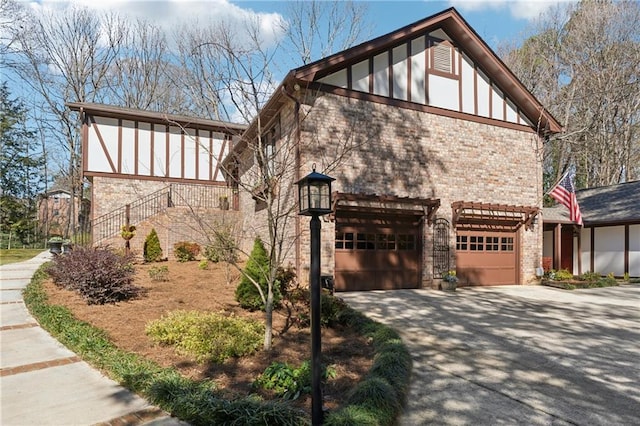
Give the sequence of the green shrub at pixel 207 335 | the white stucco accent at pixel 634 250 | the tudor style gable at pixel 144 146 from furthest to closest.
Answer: the tudor style gable at pixel 144 146, the white stucco accent at pixel 634 250, the green shrub at pixel 207 335

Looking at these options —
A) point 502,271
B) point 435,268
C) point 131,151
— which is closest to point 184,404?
point 435,268

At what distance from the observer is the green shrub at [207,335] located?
4.58 metres

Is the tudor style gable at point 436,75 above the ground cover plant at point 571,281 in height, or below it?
above

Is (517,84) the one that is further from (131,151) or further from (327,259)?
(131,151)

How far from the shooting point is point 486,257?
39.2ft

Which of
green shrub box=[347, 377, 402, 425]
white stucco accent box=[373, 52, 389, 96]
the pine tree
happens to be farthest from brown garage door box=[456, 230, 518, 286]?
the pine tree

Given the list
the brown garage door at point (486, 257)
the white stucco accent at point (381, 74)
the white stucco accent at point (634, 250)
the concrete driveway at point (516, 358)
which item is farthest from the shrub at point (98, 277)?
the white stucco accent at point (634, 250)

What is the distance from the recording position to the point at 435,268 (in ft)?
35.9

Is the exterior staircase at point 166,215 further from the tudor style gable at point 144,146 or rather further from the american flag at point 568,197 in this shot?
the american flag at point 568,197

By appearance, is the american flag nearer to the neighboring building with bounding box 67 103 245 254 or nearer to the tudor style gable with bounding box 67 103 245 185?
the neighboring building with bounding box 67 103 245 254

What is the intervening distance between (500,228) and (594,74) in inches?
596

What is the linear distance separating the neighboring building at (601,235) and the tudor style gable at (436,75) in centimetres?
512

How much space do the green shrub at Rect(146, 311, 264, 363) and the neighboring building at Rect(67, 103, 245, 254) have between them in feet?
30.0

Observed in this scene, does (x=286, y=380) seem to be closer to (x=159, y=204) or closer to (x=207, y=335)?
(x=207, y=335)
